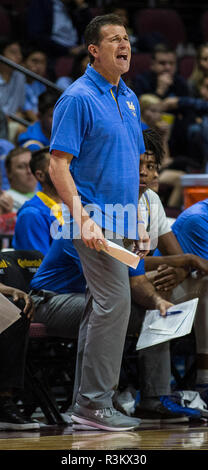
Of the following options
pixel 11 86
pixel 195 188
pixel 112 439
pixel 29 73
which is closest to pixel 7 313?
pixel 112 439

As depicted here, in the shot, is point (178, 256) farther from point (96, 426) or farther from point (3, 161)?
point (3, 161)

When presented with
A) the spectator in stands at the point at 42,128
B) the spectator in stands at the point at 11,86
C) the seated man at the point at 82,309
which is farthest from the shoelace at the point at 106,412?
the spectator in stands at the point at 11,86

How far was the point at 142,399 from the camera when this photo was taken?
3643mm

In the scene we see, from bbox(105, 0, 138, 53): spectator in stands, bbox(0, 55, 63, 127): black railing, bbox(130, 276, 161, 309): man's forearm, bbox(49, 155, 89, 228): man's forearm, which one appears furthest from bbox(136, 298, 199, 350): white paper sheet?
bbox(105, 0, 138, 53): spectator in stands

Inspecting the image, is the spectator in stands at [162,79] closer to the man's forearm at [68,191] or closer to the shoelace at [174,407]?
the shoelace at [174,407]

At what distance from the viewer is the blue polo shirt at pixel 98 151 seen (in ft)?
10.2

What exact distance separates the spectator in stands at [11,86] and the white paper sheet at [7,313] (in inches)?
180

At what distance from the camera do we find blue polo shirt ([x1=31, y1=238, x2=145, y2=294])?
3.60m

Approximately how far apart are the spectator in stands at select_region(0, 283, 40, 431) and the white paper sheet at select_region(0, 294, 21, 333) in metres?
0.09

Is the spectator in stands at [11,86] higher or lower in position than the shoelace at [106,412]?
higher

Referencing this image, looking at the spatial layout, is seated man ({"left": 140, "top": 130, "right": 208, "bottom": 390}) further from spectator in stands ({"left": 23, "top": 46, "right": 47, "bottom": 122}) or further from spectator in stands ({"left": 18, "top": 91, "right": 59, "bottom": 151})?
spectator in stands ({"left": 23, "top": 46, "right": 47, "bottom": 122})

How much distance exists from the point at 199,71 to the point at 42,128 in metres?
1.80

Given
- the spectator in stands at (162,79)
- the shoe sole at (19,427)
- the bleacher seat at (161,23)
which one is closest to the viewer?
the shoe sole at (19,427)
